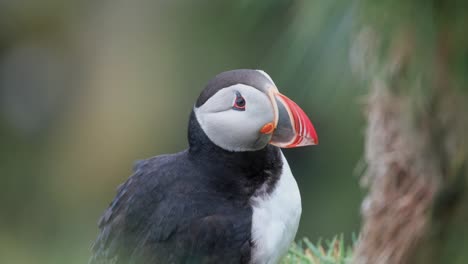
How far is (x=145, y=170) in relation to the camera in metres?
2.46

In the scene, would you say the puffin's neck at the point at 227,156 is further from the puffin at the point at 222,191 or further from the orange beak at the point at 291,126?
the orange beak at the point at 291,126

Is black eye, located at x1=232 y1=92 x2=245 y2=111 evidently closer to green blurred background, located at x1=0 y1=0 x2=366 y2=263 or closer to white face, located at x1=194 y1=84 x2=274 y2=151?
white face, located at x1=194 y1=84 x2=274 y2=151

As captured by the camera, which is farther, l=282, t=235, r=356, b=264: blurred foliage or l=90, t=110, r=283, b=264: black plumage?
l=282, t=235, r=356, b=264: blurred foliage

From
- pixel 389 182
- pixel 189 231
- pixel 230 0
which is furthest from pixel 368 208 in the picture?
pixel 230 0

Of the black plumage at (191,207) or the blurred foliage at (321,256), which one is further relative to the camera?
the blurred foliage at (321,256)

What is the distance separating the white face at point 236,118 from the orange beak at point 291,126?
3 centimetres

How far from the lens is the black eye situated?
7.37 feet

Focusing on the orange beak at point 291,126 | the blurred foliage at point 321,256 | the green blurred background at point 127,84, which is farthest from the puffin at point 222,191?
the green blurred background at point 127,84

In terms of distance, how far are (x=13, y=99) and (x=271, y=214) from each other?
3286 millimetres

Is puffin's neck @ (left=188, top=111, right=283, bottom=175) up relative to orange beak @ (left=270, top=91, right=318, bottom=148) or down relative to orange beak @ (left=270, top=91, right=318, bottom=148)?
down

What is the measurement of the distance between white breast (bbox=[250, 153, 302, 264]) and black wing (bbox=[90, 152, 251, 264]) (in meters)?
0.03

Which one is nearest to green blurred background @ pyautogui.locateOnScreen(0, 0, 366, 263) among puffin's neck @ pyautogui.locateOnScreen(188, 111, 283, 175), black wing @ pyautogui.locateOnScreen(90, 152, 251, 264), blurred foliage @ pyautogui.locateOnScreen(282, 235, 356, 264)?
blurred foliage @ pyautogui.locateOnScreen(282, 235, 356, 264)

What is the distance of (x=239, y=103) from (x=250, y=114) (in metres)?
0.04

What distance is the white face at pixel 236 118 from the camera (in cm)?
223
